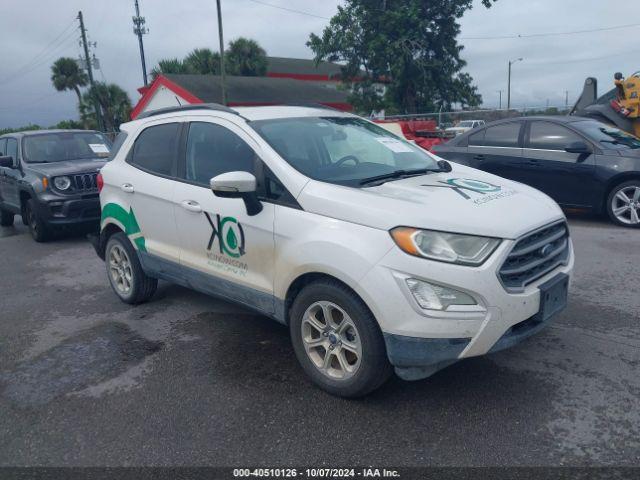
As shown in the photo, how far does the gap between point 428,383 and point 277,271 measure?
3.96ft

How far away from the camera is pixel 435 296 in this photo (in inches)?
116

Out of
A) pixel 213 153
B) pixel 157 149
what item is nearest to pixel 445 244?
pixel 213 153

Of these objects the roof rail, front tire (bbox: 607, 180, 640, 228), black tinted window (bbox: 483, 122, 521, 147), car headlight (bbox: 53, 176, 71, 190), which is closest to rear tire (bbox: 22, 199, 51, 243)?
car headlight (bbox: 53, 176, 71, 190)

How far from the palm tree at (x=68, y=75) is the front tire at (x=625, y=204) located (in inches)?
1839

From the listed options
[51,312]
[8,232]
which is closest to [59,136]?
[8,232]

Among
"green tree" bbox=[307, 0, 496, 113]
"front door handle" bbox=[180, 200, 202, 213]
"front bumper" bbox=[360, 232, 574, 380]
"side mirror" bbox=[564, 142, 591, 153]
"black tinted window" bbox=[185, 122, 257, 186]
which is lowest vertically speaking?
"front bumper" bbox=[360, 232, 574, 380]

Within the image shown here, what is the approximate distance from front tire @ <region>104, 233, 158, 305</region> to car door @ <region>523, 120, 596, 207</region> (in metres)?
5.72

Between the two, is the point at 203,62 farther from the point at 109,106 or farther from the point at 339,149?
the point at 339,149

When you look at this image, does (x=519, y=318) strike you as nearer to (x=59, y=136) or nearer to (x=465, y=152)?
(x=465, y=152)

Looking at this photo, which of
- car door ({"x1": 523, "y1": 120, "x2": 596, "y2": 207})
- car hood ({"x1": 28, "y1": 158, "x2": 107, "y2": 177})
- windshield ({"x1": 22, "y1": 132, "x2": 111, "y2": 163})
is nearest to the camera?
car door ({"x1": 523, "y1": 120, "x2": 596, "y2": 207})

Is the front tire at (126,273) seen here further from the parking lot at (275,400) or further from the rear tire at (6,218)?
the rear tire at (6,218)

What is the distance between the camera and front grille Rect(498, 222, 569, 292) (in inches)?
120

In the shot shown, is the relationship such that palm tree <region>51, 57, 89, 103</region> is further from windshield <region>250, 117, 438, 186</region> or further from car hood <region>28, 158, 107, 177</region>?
windshield <region>250, 117, 438, 186</region>

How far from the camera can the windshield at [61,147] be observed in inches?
365
